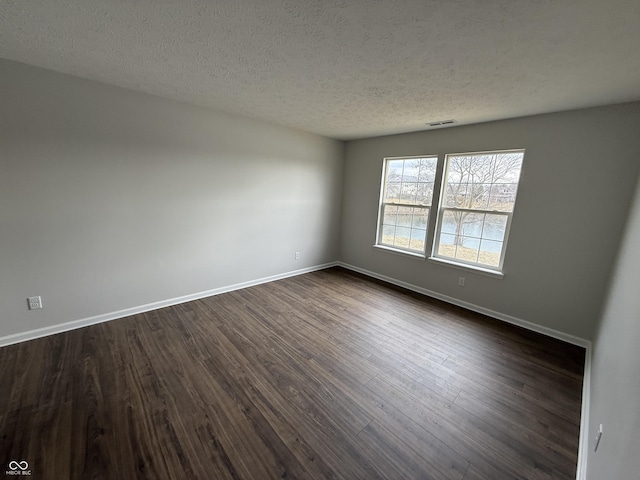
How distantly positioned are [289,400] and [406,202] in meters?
3.33

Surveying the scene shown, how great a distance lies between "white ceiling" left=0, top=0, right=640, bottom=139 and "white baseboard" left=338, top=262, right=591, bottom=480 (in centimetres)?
233

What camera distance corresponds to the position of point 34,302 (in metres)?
2.36

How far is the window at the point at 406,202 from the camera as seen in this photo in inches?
152

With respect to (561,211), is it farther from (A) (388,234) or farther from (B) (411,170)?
(A) (388,234)

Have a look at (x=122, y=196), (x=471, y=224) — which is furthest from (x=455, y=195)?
(x=122, y=196)

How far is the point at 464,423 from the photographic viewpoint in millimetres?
1703

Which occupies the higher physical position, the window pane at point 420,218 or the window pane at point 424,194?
the window pane at point 424,194

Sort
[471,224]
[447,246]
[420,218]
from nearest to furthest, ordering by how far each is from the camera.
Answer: [471,224]
[447,246]
[420,218]

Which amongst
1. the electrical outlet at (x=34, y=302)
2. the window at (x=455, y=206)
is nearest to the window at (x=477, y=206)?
the window at (x=455, y=206)

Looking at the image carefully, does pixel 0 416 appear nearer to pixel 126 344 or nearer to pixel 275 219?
pixel 126 344

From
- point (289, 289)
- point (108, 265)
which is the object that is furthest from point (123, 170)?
point (289, 289)

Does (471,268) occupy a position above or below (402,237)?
below

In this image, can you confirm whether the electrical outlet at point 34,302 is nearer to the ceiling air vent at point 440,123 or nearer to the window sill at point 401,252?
the window sill at point 401,252

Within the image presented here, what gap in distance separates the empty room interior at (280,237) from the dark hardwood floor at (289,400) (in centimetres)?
2
